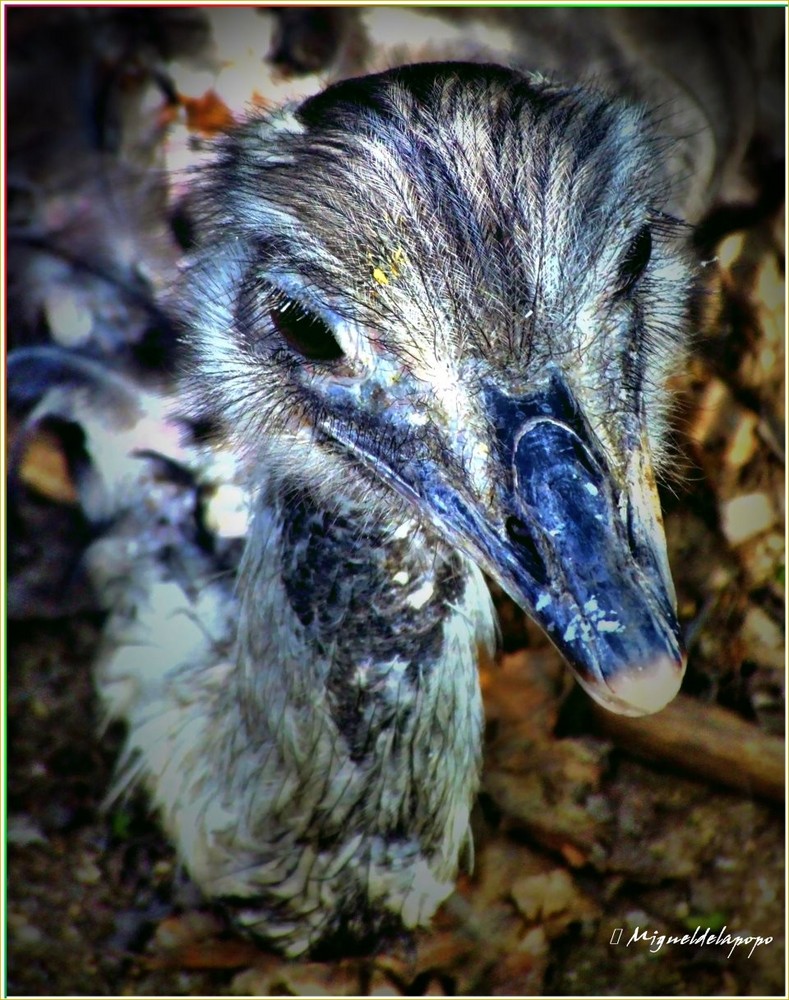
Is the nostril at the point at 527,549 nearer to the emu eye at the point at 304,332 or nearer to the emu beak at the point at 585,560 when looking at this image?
the emu beak at the point at 585,560

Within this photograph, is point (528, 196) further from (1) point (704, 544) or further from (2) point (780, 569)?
(2) point (780, 569)

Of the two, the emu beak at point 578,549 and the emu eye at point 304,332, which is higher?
the emu eye at point 304,332

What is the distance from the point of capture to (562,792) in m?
1.36

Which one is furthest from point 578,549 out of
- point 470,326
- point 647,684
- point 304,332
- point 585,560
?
point 304,332

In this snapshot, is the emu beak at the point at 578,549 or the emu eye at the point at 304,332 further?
the emu eye at the point at 304,332

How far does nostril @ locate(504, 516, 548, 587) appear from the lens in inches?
35.0

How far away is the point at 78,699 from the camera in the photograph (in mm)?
1303

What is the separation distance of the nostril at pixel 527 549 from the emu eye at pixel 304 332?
302mm

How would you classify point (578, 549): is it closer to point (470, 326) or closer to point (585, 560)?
point (585, 560)

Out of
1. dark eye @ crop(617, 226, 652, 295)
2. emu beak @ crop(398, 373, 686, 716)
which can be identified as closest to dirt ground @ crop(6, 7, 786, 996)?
dark eye @ crop(617, 226, 652, 295)

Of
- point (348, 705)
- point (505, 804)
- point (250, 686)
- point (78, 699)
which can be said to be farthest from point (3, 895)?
point (505, 804)

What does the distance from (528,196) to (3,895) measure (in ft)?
3.94

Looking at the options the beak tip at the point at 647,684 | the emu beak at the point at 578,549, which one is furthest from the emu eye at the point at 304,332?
the beak tip at the point at 647,684

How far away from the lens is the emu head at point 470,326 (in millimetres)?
891
